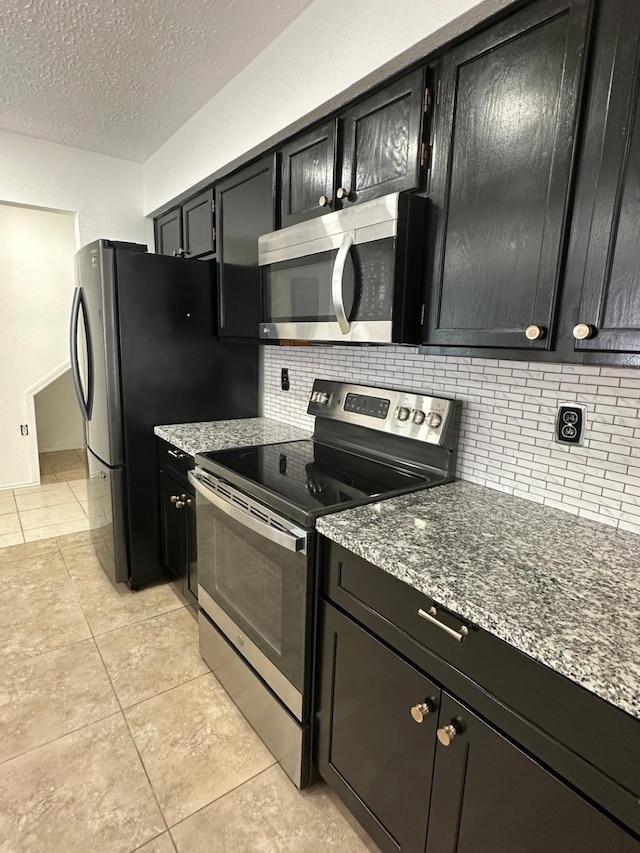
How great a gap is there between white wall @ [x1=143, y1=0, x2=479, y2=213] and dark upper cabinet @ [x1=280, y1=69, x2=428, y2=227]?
84mm

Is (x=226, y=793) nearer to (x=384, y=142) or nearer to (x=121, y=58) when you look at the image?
(x=384, y=142)

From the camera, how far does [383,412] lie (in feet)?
5.87

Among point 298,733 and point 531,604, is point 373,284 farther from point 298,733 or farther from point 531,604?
point 298,733

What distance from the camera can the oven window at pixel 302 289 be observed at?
5.09ft

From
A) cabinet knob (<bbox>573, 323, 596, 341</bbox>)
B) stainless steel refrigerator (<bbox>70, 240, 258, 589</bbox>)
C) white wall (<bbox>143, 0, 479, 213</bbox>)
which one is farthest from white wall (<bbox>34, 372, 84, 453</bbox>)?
cabinet knob (<bbox>573, 323, 596, 341</bbox>)

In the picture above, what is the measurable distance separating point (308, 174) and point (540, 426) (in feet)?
3.93

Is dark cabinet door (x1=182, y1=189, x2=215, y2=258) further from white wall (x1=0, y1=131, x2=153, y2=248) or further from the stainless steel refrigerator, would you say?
A: white wall (x1=0, y1=131, x2=153, y2=248)

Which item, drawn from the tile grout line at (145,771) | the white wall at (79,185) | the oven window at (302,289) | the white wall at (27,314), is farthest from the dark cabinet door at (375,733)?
the white wall at (27,314)

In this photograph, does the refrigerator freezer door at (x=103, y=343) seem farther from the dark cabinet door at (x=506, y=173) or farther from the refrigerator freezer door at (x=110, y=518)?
the dark cabinet door at (x=506, y=173)

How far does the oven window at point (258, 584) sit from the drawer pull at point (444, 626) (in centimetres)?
39

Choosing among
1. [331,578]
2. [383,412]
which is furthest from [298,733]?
[383,412]

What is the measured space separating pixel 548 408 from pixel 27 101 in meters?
2.78

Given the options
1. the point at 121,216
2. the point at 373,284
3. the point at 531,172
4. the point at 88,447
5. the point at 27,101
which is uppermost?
the point at 27,101

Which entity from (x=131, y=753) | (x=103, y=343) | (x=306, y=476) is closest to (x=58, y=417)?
(x=103, y=343)
